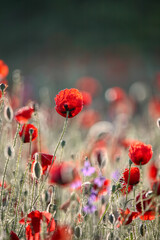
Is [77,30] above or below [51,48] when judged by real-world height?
above

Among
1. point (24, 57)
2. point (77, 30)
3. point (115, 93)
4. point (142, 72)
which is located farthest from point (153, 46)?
point (115, 93)

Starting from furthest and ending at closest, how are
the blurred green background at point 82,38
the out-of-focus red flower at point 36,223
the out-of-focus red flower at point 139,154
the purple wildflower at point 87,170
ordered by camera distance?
1. the blurred green background at point 82,38
2. the purple wildflower at point 87,170
3. the out-of-focus red flower at point 139,154
4. the out-of-focus red flower at point 36,223

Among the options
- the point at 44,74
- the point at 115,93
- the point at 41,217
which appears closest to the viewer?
the point at 41,217

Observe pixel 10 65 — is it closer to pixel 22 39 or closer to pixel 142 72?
pixel 22 39

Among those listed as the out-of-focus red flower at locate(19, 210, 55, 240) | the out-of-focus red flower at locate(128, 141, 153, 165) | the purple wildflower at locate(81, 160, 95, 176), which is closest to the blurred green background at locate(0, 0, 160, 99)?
the purple wildflower at locate(81, 160, 95, 176)

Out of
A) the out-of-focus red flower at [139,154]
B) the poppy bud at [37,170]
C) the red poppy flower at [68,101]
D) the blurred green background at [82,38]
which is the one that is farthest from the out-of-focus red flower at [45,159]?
the blurred green background at [82,38]

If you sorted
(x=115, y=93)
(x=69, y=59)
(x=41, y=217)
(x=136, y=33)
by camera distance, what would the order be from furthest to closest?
(x=136, y=33) → (x=69, y=59) → (x=115, y=93) → (x=41, y=217)

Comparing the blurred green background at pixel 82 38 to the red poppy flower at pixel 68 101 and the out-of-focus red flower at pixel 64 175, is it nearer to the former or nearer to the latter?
the red poppy flower at pixel 68 101
